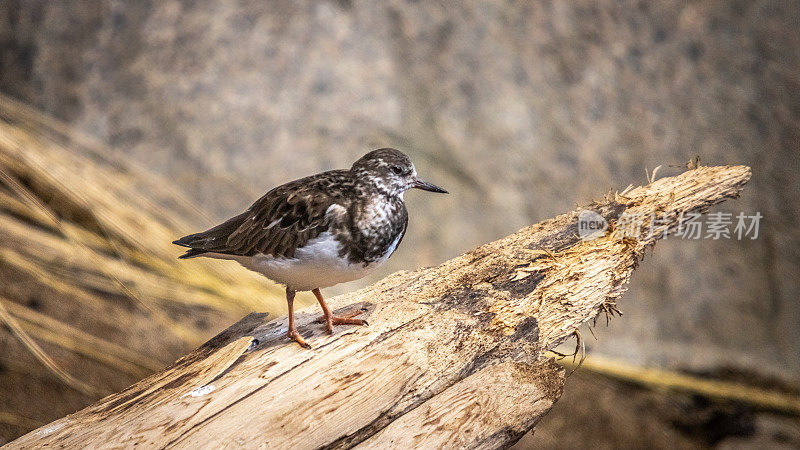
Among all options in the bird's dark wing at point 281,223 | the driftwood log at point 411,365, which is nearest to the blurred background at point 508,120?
the bird's dark wing at point 281,223

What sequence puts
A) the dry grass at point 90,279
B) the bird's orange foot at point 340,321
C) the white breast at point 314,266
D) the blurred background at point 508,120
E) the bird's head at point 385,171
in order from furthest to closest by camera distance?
the blurred background at point 508,120
the dry grass at point 90,279
the bird's head at point 385,171
the bird's orange foot at point 340,321
the white breast at point 314,266

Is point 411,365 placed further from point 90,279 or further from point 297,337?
point 90,279

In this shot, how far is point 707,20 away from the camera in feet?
17.7

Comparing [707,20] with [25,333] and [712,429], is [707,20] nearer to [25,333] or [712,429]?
[712,429]

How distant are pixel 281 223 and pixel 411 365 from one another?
2.83ft

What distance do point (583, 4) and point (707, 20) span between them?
3.37 feet

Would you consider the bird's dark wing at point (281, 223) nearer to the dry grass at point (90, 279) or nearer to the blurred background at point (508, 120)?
the dry grass at point (90, 279)

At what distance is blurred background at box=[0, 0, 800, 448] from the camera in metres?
4.86

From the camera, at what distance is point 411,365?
8.89 ft

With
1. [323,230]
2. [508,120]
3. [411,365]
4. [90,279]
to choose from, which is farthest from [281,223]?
[508,120]

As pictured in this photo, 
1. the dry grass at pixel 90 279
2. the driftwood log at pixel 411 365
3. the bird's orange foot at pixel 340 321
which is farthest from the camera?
the dry grass at pixel 90 279

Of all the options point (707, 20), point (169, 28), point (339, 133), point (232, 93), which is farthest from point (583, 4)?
point (169, 28)

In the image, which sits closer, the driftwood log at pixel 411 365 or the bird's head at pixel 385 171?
the driftwood log at pixel 411 365

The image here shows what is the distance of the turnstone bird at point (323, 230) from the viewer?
289 centimetres
